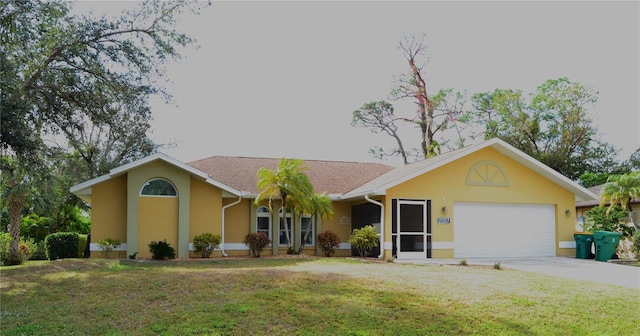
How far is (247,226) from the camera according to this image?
22188 mm

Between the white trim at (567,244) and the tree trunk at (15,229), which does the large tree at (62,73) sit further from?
the white trim at (567,244)

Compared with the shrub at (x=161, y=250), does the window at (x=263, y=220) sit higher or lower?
higher

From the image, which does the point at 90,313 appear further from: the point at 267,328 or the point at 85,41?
the point at 85,41

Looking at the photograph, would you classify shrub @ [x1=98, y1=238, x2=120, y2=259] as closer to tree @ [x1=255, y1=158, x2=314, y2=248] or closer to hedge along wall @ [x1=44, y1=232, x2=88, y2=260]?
hedge along wall @ [x1=44, y1=232, x2=88, y2=260]

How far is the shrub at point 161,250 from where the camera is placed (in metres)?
19.1

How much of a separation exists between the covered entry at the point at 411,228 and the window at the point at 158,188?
8139 millimetres

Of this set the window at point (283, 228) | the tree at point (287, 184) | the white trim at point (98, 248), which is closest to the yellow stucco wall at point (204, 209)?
the tree at point (287, 184)

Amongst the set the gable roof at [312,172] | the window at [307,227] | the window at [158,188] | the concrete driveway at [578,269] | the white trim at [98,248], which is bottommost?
the concrete driveway at [578,269]

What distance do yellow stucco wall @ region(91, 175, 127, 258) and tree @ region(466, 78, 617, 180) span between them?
1130 inches

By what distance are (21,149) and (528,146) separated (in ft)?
114

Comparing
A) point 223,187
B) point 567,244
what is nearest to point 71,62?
point 223,187

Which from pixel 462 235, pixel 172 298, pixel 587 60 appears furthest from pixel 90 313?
pixel 587 60

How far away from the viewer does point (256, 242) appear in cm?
2116

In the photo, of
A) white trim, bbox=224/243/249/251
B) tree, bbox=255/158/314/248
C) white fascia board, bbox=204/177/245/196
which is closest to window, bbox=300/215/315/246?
tree, bbox=255/158/314/248
